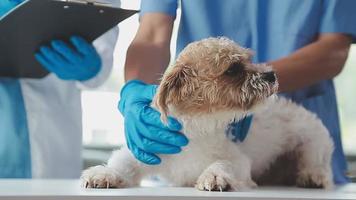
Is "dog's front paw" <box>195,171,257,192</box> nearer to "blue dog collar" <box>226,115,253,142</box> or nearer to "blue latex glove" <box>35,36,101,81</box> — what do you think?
"blue dog collar" <box>226,115,253,142</box>

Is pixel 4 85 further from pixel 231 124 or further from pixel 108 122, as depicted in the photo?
pixel 231 124

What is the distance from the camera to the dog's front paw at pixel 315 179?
1110 millimetres

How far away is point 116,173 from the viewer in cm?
99

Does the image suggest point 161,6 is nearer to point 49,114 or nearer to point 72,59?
point 72,59

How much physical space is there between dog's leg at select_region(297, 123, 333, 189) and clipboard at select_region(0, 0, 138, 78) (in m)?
0.44

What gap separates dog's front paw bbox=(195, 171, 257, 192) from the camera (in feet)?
3.00

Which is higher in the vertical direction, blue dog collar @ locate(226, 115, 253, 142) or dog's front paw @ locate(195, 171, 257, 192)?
blue dog collar @ locate(226, 115, 253, 142)

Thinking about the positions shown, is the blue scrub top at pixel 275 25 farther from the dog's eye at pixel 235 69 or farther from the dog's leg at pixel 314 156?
the dog's eye at pixel 235 69

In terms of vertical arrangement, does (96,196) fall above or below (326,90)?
below

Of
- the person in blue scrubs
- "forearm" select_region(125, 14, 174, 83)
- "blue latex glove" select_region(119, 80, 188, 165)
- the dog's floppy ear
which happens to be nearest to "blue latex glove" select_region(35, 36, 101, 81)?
the person in blue scrubs

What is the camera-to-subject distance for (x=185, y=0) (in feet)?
4.44

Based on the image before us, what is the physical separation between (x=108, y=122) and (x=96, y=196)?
1330 mm

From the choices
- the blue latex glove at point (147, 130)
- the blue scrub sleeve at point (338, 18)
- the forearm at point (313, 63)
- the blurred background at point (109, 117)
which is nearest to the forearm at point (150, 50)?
the blue latex glove at point (147, 130)

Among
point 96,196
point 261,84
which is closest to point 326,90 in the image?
point 261,84
